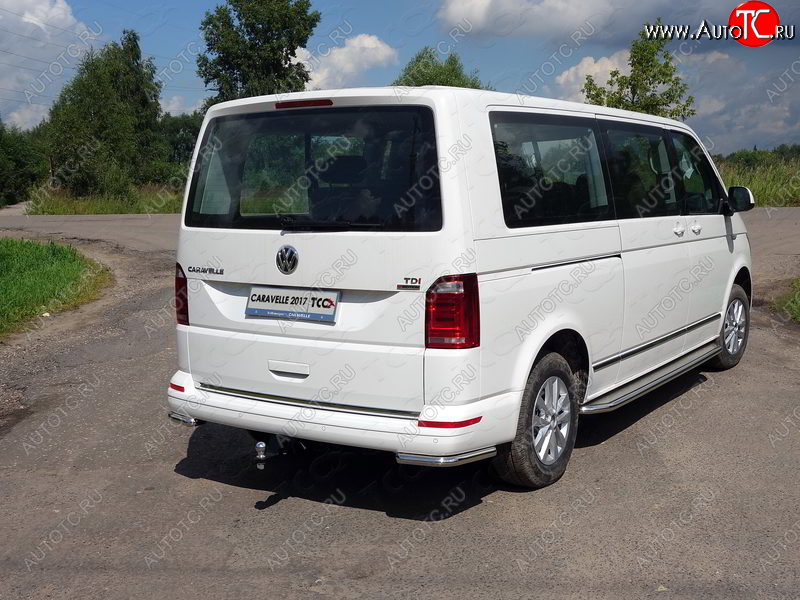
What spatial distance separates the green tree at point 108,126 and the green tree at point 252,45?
6.99 metres

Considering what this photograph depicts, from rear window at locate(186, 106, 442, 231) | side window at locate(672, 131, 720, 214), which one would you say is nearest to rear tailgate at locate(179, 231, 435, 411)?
rear window at locate(186, 106, 442, 231)

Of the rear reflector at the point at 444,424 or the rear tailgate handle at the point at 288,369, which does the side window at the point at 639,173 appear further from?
the rear tailgate handle at the point at 288,369

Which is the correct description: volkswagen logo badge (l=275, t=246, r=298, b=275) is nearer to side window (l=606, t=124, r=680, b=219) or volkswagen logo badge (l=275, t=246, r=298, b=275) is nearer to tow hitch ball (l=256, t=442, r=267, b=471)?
tow hitch ball (l=256, t=442, r=267, b=471)

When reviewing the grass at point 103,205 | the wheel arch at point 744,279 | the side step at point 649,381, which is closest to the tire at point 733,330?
the wheel arch at point 744,279

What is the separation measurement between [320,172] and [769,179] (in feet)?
77.1

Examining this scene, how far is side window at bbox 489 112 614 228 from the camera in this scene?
15.1 feet

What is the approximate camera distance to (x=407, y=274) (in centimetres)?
419

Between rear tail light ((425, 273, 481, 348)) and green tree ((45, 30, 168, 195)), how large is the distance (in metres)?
39.1

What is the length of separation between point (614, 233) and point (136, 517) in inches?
132

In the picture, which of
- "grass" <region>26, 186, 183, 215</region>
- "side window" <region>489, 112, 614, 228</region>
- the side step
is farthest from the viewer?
"grass" <region>26, 186, 183, 215</region>

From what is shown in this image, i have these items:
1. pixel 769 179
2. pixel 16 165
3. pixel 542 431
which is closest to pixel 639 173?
pixel 542 431

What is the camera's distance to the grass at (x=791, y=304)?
418 inches

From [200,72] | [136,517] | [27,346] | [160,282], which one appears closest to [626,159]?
[136,517]

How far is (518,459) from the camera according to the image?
4.72 metres
